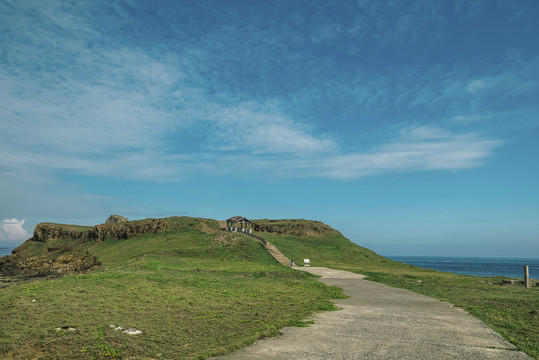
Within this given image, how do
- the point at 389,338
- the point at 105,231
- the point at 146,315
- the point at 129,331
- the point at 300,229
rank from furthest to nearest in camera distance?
the point at 300,229 < the point at 105,231 < the point at 146,315 < the point at 129,331 < the point at 389,338

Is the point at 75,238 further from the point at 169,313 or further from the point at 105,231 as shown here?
the point at 169,313

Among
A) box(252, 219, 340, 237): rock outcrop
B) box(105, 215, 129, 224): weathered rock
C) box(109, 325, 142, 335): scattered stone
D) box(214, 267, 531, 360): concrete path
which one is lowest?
box(109, 325, 142, 335): scattered stone

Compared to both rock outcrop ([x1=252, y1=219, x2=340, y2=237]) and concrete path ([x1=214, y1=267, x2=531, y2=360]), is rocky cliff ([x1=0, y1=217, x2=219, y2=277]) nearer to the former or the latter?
rock outcrop ([x1=252, y1=219, x2=340, y2=237])

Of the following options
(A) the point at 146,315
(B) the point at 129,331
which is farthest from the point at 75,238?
(B) the point at 129,331

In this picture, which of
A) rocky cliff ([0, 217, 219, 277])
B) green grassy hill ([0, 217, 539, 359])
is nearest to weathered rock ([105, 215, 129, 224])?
rocky cliff ([0, 217, 219, 277])

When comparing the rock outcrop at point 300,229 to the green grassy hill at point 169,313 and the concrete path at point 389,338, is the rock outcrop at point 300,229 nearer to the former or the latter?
the green grassy hill at point 169,313

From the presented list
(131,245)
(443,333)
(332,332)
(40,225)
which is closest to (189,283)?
(332,332)

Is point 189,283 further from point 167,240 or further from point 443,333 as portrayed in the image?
point 167,240

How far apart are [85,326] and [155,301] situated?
551 centimetres

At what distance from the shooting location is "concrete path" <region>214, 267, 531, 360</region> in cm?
1095

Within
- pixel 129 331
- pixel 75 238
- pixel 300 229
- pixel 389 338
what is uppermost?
pixel 300 229

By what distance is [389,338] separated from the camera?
12.8 metres

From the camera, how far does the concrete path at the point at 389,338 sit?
10952 mm

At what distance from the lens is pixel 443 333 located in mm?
13727
